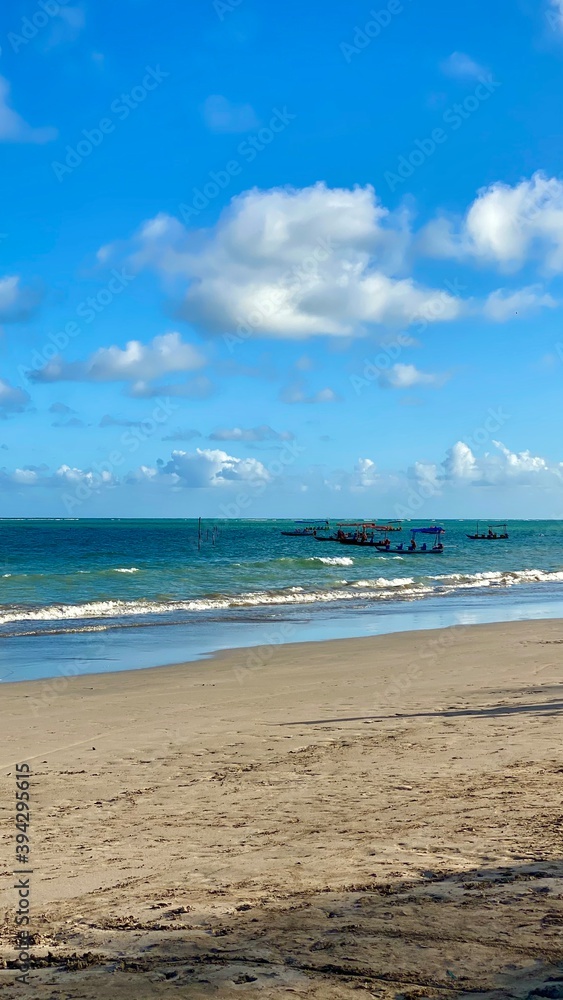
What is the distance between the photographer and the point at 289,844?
6.34 m

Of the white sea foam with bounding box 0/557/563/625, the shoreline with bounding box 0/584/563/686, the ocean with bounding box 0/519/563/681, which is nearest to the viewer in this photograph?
the shoreline with bounding box 0/584/563/686

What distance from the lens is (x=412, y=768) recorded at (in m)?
8.47

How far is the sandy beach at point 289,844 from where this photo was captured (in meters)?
4.13

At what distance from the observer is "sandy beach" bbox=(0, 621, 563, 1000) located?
413 centimetres

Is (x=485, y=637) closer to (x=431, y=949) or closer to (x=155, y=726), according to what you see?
(x=155, y=726)

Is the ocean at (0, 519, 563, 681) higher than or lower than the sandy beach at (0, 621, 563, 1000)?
lower

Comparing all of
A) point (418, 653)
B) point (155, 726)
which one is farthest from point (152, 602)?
point (155, 726)

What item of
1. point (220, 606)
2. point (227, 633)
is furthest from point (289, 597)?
point (227, 633)

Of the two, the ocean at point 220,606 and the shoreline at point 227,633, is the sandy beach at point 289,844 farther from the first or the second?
the ocean at point 220,606

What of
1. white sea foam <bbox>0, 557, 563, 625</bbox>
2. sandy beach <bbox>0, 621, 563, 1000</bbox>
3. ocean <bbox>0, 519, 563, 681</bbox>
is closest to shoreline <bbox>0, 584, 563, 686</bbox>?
ocean <bbox>0, 519, 563, 681</bbox>

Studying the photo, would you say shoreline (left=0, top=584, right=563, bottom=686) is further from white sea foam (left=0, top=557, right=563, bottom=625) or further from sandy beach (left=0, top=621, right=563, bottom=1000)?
sandy beach (left=0, top=621, right=563, bottom=1000)

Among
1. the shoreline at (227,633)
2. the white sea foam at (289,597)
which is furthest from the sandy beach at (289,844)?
the white sea foam at (289,597)

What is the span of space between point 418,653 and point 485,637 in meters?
3.55

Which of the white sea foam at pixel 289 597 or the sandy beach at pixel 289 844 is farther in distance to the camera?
the white sea foam at pixel 289 597
